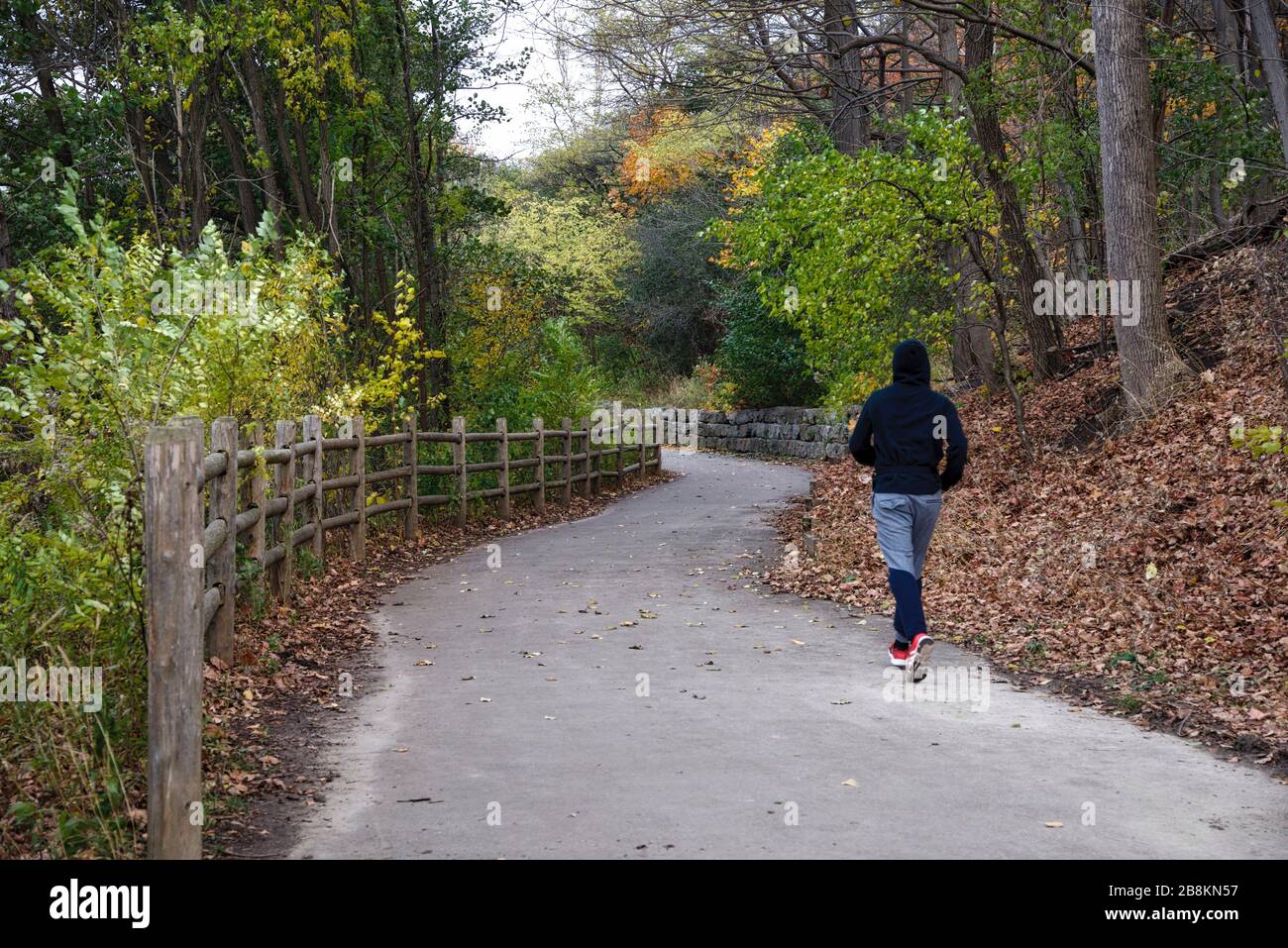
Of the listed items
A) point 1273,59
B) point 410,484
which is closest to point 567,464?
point 410,484

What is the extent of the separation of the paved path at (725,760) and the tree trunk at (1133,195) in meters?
5.50

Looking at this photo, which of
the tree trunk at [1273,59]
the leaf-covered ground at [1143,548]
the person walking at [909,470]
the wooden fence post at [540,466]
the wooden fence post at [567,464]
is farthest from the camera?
the wooden fence post at [567,464]

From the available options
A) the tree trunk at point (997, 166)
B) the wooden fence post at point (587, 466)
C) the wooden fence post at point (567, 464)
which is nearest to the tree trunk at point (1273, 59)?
the tree trunk at point (997, 166)

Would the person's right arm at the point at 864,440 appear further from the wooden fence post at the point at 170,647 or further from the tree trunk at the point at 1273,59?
the tree trunk at the point at 1273,59

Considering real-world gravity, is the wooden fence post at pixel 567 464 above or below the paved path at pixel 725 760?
above

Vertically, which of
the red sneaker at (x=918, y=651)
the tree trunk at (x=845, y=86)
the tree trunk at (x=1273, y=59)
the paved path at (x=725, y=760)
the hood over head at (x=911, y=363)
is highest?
the tree trunk at (x=845, y=86)

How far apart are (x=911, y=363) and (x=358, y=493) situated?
8192 mm

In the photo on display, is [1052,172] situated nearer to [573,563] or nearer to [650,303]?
[573,563]

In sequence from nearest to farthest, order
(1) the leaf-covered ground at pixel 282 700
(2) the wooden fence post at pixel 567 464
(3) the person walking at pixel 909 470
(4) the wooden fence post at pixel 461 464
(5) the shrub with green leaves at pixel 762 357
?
(1) the leaf-covered ground at pixel 282 700 < (3) the person walking at pixel 909 470 < (4) the wooden fence post at pixel 461 464 < (2) the wooden fence post at pixel 567 464 < (5) the shrub with green leaves at pixel 762 357

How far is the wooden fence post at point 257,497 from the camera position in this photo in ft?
33.6

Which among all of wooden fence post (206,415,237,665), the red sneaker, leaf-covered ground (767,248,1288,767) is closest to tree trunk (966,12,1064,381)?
leaf-covered ground (767,248,1288,767)

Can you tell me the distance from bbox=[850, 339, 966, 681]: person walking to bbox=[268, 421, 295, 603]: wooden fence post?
5464mm

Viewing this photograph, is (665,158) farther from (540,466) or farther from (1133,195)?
(1133,195)
